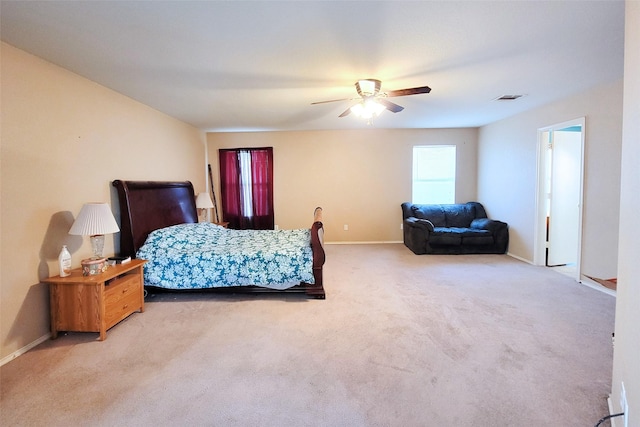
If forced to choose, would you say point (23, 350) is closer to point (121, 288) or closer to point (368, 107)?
point (121, 288)

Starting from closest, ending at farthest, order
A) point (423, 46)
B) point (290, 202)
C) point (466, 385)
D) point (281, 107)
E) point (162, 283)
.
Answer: point (466, 385) → point (423, 46) → point (162, 283) → point (281, 107) → point (290, 202)

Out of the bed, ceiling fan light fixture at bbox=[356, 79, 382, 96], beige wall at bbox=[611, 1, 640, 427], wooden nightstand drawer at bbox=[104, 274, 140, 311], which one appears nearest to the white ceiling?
ceiling fan light fixture at bbox=[356, 79, 382, 96]

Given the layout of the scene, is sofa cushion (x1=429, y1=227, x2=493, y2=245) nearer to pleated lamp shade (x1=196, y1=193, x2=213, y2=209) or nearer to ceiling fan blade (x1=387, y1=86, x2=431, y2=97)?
ceiling fan blade (x1=387, y1=86, x2=431, y2=97)

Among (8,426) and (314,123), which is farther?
(314,123)

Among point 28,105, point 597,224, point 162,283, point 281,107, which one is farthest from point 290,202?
point 597,224

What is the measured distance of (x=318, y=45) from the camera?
2402 mm

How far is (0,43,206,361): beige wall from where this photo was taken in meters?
2.30

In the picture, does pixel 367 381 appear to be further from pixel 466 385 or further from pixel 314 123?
pixel 314 123

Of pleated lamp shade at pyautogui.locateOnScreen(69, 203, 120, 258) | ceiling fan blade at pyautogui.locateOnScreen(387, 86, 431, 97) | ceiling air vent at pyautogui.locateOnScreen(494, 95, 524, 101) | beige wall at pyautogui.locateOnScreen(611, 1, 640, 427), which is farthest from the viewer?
ceiling air vent at pyautogui.locateOnScreen(494, 95, 524, 101)

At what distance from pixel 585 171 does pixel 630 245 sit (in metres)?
3.01

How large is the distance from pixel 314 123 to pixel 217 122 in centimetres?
169

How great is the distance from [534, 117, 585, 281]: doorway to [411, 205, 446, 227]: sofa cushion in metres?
1.61

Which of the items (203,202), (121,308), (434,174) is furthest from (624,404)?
(434,174)

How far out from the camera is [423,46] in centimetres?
243
